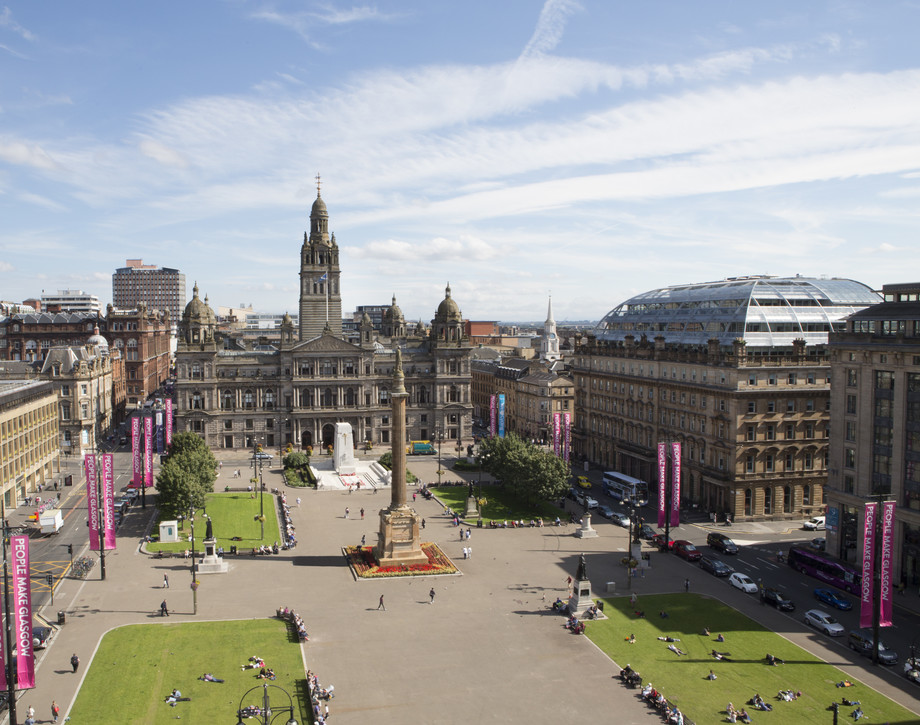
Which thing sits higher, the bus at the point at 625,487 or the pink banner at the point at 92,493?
the pink banner at the point at 92,493

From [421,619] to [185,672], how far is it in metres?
16.7

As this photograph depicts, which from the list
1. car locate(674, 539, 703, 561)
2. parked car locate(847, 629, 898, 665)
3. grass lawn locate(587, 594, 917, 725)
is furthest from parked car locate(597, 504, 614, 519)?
parked car locate(847, 629, 898, 665)

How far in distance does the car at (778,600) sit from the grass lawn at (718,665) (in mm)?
3711

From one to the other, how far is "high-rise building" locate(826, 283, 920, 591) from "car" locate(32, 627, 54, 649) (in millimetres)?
60838

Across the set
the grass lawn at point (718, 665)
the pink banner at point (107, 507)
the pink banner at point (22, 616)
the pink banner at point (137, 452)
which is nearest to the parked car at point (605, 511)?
the grass lawn at point (718, 665)

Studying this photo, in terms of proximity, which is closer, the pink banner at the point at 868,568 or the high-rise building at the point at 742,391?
the pink banner at the point at 868,568

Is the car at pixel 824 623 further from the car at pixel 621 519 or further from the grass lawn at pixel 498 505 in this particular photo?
the grass lawn at pixel 498 505

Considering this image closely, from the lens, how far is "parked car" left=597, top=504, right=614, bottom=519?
294 feet

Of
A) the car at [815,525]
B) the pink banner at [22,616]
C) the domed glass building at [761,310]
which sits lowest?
the car at [815,525]

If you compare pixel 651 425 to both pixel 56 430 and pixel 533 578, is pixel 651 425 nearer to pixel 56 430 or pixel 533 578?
pixel 533 578

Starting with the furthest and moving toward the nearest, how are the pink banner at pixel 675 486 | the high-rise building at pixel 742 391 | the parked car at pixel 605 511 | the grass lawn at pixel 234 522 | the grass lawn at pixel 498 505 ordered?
the grass lawn at pixel 498 505 → the parked car at pixel 605 511 → the high-rise building at pixel 742 391 → the pink banner at pixel 675 486 → the grass lawn at pixel 234 522

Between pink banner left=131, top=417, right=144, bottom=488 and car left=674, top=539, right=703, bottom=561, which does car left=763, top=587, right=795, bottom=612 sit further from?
pink banner left=131, top=417, right=144, bottom=488

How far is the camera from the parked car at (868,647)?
51.1 m

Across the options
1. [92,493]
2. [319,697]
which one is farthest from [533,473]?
[319,697]
